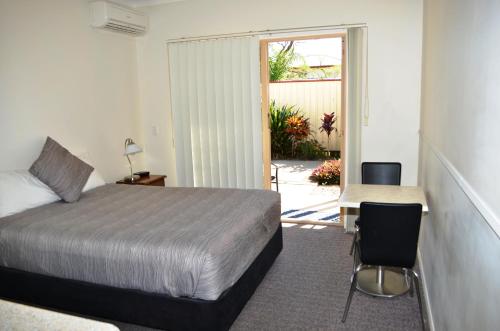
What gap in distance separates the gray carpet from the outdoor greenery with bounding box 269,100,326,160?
547cm

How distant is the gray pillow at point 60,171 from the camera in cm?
360

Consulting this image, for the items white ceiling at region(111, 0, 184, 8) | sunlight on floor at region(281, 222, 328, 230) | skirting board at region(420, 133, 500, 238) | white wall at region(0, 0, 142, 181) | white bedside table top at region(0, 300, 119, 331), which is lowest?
sunlight on floor at region(281, 222, 328, 230)

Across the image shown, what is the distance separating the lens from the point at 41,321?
3.07 ft

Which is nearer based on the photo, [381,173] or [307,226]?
[381,173]

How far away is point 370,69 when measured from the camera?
446 cm

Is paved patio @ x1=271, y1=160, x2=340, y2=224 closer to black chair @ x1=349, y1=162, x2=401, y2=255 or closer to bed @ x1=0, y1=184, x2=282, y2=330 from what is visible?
black chair @ x1=349, y1=162, x2=401, y2=255

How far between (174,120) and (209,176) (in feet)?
2.93

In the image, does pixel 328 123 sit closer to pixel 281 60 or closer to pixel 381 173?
pixel 281 60

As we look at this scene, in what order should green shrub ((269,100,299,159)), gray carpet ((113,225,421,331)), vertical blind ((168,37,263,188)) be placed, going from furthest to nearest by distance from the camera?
green shrub ((269,100,299,159)) → vertical blind ((168,37,263,188)) → gray carpet ((113,225,421,331))

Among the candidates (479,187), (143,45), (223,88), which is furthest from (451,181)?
(143,45)

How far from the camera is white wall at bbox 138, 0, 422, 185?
14.1ft

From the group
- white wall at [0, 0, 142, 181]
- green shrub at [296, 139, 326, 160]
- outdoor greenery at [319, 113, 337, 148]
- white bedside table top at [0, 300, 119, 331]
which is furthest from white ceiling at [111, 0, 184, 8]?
green shrub at [296, 139, 326, 160]

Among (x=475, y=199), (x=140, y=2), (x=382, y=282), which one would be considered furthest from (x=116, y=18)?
(x=475, y=199)

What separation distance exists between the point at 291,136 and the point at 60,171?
648cm
